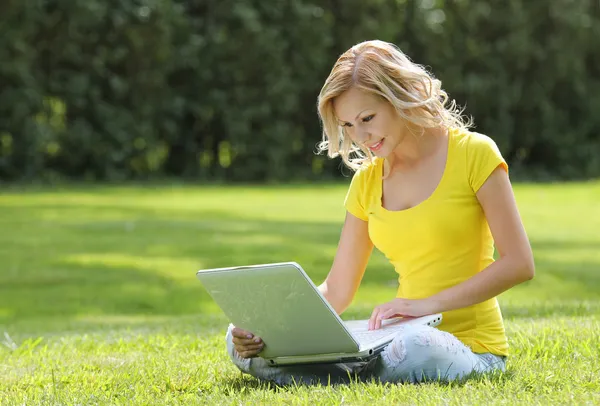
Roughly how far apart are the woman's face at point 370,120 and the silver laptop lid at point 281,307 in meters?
0.63

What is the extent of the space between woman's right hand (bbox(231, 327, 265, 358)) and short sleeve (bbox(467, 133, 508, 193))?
0.92 meters

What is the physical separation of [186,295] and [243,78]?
641 inches

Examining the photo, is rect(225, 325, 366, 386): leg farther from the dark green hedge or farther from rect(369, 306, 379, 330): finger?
the dark green hedge

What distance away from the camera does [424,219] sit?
3658mm

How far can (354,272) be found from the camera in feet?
13.2

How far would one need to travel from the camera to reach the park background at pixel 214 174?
4285 mm

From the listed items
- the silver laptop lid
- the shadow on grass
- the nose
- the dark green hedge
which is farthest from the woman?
the dark green hedge

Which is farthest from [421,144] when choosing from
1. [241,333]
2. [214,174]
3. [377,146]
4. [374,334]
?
[214,174]

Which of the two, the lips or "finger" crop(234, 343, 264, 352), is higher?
the lips

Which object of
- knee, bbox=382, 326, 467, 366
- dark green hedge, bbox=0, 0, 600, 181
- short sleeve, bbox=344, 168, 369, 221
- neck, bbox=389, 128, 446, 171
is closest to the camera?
knee, bbox=382, 326, 467, 366

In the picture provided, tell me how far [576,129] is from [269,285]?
27.0 m

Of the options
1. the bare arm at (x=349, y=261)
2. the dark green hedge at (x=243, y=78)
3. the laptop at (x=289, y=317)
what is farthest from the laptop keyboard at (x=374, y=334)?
the dark green hedge at (x=243, y=78)

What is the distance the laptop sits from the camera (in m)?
3.32

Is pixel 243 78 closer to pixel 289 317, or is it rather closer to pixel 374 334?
pixel 374 334
